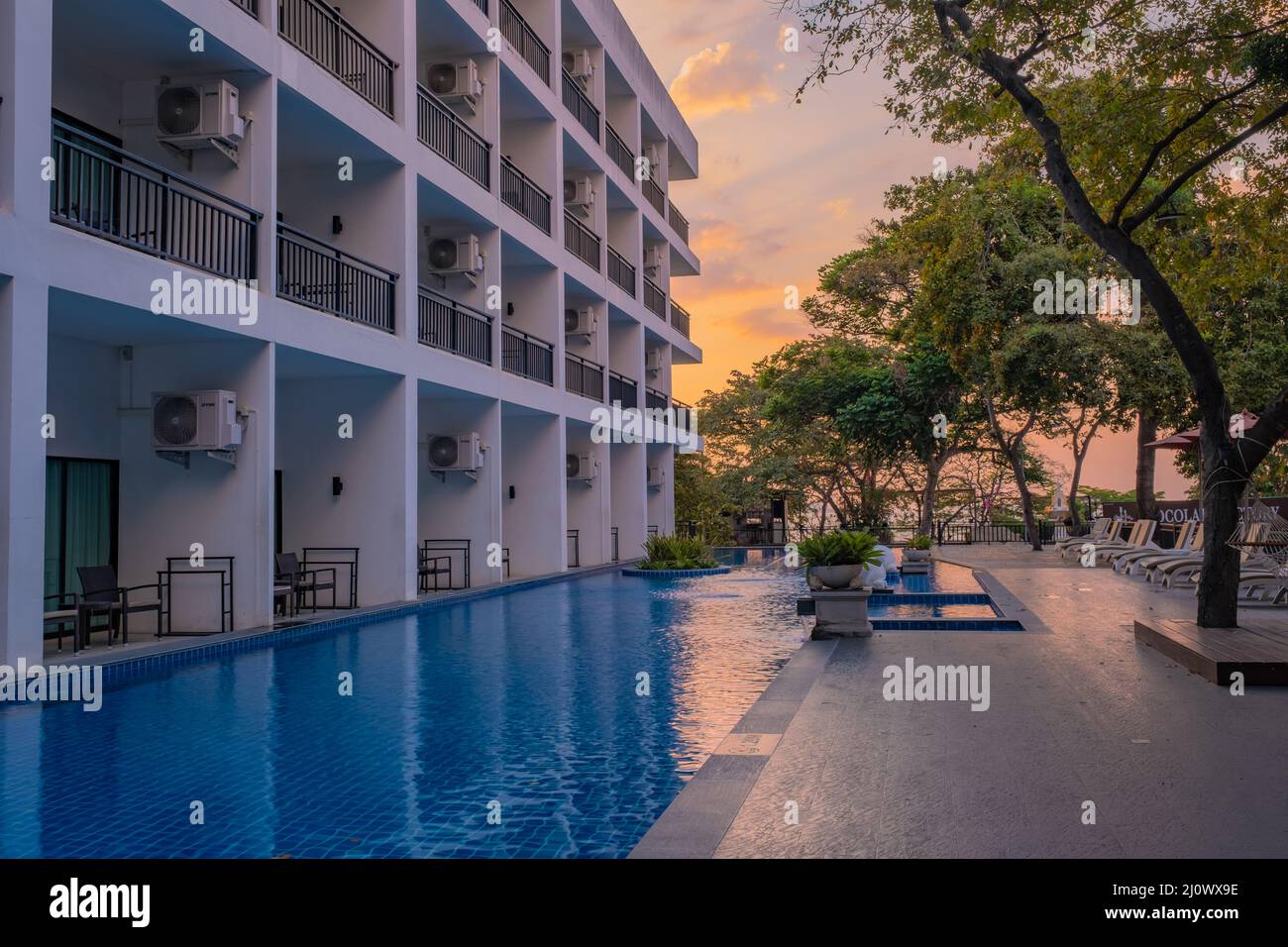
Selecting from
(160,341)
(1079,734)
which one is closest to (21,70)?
(160,341)

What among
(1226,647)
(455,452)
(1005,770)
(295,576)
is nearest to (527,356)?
(455,452)

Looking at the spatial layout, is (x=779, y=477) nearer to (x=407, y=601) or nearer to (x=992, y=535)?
(x=992, y=535)

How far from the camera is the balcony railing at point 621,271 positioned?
2591cm

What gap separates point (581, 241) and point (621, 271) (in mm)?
3281

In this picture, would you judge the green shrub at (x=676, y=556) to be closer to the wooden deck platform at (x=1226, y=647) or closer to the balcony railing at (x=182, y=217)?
the balcony railing at (x=182, y=217)

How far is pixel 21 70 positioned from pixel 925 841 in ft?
27.9

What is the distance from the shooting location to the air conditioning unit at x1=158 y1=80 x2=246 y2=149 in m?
11.0

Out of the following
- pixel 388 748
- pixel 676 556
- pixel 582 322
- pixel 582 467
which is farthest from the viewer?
pixel 582 322

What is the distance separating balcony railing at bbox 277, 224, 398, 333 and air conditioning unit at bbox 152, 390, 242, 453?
2.75 m

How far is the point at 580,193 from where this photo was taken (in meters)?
24.5

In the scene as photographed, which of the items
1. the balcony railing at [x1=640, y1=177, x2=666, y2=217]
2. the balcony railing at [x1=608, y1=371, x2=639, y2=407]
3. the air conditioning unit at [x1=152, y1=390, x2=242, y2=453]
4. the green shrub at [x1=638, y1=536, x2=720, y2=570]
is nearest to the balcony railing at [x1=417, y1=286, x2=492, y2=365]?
the air conditioning unit at [x1=152, y1=390, x2=242, y2=453]

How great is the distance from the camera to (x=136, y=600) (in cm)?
1153

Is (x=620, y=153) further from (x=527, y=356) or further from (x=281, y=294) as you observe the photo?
(x=281, y=294)

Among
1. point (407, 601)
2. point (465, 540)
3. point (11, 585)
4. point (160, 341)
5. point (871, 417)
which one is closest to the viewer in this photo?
point (11, 585)
